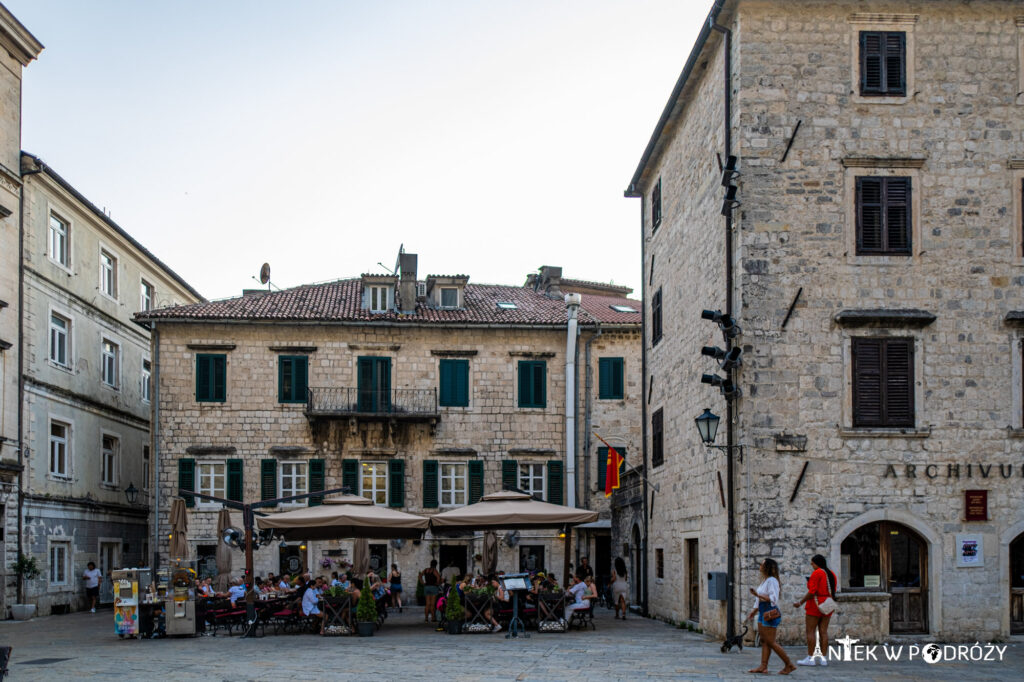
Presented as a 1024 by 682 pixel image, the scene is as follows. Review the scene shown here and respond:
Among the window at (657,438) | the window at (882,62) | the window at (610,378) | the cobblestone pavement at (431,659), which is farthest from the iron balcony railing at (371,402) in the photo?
the window at (882,62)

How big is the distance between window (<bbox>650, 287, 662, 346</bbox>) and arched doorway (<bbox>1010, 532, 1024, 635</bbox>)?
8982 millimetres

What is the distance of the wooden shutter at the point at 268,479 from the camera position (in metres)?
33.7

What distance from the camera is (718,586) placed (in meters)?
18.7

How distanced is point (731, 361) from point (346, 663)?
7288mm

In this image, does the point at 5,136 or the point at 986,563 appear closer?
the point at 986,563

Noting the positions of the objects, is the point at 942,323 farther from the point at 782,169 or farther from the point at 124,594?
the point at 124,594

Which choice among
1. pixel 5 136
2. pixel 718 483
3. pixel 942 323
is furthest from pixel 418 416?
pixel 942 323

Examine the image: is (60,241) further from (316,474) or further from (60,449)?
(316,474)

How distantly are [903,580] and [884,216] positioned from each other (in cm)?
573

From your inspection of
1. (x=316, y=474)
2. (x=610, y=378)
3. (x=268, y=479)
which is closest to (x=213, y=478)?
(x=268, y=479)

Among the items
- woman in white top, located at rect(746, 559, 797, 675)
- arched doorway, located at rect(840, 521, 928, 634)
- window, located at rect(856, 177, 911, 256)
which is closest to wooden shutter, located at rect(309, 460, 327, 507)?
arched doorway, located at rect(840, 521, 928, 634)

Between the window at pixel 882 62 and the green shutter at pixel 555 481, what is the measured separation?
1840 centimetres

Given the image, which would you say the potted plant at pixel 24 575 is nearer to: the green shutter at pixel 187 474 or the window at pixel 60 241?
the green shutter at pixel 187 474

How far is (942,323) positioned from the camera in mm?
18531
